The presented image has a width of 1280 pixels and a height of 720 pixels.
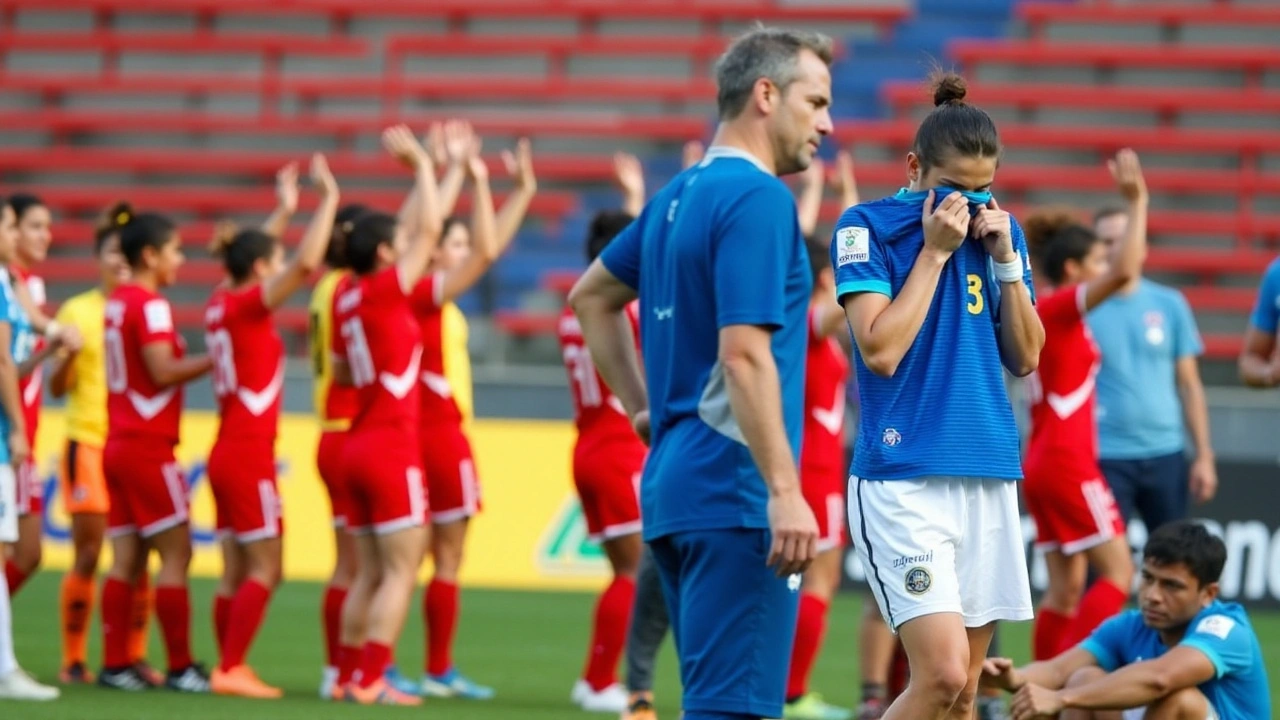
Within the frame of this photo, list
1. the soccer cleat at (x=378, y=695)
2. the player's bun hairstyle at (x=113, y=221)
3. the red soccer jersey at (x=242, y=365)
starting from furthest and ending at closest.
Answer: the player's bun hairstyle at (x=113, y=221)
the red soccer jersey at (x=242, y=365)
the soccer cleat at (x=378, y=695)

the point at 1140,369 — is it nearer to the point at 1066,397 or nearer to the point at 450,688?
the point at 1066,397

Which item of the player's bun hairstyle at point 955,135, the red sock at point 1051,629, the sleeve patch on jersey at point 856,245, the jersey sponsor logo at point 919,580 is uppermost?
the player's bun hairstyle at point 955,135

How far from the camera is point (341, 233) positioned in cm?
864

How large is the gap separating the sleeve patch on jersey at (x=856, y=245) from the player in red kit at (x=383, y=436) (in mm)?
3960

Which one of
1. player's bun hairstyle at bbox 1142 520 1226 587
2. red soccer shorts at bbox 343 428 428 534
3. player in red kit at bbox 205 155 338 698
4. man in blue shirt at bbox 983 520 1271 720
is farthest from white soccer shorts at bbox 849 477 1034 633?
player in red kit at bbox 205 155 338 698

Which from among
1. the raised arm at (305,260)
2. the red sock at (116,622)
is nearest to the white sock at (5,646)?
the red sock at (116,622)

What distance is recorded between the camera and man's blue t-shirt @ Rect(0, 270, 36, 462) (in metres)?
7.96

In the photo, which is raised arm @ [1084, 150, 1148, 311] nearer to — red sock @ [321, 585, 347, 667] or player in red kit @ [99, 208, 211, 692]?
red sock @ [321, 585, 347, 667]

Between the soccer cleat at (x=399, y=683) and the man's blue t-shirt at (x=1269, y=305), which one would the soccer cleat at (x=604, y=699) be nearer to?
the soccer cleat at (x=399, y=683)

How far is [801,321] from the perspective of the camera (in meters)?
4.48

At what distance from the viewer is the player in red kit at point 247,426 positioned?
8.67 metres

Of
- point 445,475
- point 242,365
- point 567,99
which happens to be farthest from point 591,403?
point 567,99

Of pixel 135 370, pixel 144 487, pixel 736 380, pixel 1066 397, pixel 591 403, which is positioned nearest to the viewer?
pixel 736 380

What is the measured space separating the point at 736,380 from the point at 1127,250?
12.8 ft
